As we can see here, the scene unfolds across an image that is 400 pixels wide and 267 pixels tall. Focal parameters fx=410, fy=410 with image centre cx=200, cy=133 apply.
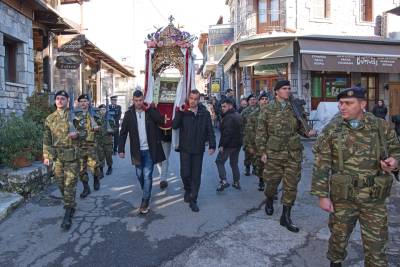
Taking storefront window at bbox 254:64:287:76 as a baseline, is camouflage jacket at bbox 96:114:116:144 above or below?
below

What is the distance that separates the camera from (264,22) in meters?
19.0

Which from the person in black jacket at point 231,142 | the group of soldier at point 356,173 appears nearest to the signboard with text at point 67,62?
the person in black jacket at point 231,142

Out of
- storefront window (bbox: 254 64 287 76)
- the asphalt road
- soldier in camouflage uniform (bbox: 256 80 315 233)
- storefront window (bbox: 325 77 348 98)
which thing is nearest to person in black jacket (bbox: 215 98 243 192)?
the asphalt road

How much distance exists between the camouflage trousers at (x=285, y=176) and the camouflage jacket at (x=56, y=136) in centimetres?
276

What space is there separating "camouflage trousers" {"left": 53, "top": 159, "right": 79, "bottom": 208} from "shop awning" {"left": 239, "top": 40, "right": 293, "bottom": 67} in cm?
1279

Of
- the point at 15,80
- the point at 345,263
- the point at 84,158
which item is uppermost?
the point at 15,80

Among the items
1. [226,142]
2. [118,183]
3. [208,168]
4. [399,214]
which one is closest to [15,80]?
[118,183]

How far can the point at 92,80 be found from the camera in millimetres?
23203

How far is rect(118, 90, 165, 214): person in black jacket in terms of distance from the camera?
617 centimetres

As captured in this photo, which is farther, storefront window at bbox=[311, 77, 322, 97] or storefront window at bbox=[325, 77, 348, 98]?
storefront window at bbox=[325, 77, 348, 98]

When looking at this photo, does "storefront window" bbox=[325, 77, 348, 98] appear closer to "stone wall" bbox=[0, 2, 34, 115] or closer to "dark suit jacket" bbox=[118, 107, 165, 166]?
"stone wall" bbox=[0, 2, 34, 115]

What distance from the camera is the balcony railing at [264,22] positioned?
1830cm

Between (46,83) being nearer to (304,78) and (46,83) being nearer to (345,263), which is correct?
(304,78)

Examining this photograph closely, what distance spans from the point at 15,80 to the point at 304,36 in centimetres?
1122
